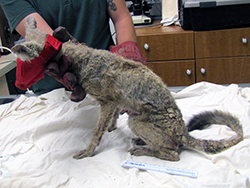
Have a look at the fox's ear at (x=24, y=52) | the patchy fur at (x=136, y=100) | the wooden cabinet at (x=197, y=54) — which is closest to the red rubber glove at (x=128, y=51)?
the patchy fur at (x=136, y=100)

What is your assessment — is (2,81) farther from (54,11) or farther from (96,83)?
(96,83)

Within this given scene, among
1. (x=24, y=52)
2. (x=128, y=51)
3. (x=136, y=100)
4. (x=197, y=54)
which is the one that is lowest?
(x=197, y=54)

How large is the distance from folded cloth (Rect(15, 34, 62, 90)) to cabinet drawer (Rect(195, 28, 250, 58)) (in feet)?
7.75

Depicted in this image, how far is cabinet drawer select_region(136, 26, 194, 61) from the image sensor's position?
3.19 metres

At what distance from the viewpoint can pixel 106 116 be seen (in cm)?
155

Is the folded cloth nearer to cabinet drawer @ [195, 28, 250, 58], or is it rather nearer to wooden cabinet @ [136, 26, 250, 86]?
wooden cabinet @ [136, 26, 250, 86]

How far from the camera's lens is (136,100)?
4.84ft

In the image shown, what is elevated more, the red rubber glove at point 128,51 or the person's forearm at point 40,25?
the person's forearm at point 40,25

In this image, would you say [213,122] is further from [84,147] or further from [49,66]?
[49,66]

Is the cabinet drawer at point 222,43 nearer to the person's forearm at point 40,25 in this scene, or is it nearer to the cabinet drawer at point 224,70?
the cabinet drawer at point 224,70

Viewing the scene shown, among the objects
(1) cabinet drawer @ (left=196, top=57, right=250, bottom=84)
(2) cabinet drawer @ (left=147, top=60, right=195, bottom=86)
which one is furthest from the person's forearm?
(1) cabinet drawer @ (left=196, top=57, right=250, bottom=84)

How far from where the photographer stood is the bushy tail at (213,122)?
57.9 inches

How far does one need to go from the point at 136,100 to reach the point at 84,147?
1.79 ft

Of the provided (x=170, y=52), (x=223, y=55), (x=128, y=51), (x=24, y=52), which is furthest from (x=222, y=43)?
(x=24, y=52)
